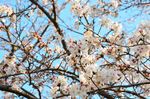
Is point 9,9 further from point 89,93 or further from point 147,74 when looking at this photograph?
point 89,93

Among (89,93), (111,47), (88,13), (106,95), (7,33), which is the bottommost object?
(89,93)

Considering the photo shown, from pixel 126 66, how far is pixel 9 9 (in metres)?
3.55

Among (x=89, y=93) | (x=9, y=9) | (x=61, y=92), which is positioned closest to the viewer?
(x=89, y=93)

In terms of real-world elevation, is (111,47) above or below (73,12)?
below

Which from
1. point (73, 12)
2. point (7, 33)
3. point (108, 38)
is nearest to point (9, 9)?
point (7, 33)

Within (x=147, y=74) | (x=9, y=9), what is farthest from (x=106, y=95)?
(x=9, y=9)

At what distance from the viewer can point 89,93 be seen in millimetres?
3523

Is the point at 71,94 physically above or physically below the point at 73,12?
below

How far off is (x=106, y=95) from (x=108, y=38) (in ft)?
2.28

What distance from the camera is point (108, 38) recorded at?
4438mm

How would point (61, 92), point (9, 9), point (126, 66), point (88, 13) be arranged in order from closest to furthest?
point (61, 92) < point (126, 66) < point (88, 13) < point (9, 9)

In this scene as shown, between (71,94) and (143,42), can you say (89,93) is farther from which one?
(143,42)

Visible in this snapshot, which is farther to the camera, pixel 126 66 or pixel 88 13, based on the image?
pixel 88 13

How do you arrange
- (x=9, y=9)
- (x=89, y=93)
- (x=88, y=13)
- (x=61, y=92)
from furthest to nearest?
1. (x=9, y=9)
2. (x=88, y=13)
3. (x=61, y=92)
4. (x=89, y=93)
